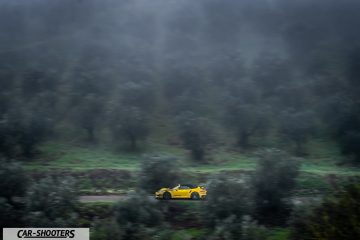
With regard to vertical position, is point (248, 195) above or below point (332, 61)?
below

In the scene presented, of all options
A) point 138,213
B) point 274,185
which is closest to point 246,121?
point 274,185

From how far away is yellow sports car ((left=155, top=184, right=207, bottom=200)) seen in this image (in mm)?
29469

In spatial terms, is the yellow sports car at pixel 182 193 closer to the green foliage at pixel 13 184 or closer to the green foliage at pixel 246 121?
the green foliage at pixel 13 184

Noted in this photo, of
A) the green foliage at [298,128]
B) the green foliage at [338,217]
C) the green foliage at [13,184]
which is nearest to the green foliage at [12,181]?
the green foliage at [13,184]

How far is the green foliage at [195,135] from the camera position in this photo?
142ft

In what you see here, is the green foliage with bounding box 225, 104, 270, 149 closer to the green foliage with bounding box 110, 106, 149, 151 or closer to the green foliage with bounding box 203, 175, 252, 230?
the green foliage with bounding box 110, 106, 149, 151

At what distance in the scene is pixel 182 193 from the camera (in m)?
29.6

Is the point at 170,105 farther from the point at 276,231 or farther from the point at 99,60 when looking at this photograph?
the point at 276,231

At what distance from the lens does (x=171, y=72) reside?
216ft

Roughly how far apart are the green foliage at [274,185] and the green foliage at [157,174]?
6.17 meters

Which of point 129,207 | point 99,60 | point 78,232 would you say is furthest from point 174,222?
point 99,60

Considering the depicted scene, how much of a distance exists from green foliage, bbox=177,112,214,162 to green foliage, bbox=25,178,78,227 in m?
18.6

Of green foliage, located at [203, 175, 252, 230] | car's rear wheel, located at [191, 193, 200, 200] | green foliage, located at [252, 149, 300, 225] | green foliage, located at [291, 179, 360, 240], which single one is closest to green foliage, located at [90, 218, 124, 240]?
green foliage, located at [203, 175, 252, 230]

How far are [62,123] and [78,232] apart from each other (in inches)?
1390
